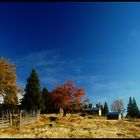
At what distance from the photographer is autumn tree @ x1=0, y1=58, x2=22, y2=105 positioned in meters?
52.4

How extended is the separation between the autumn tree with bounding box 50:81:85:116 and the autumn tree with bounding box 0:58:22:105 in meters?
28.6

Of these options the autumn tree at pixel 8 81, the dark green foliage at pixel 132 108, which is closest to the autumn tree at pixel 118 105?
the dark green foliage at pixel 132 108

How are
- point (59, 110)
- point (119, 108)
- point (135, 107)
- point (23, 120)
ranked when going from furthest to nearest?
point (119, 108) < point (135, 107) < point (59, 110) < point (23, 120)

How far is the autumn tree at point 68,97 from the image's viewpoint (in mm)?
80562

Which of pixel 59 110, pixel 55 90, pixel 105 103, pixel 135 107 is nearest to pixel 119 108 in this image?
pixel 105 103

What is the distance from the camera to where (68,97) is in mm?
81125

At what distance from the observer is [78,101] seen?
81.1 metres

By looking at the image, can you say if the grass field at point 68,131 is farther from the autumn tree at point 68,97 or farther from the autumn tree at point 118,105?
the autumn tree at point 118,105

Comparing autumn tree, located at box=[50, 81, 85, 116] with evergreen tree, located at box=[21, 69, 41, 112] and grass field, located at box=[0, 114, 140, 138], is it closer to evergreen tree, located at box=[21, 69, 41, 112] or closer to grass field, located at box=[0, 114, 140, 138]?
evergreen tree, located at box=[21, 69, 41, 112]

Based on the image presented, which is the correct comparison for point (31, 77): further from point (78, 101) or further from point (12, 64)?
point (12, 64)

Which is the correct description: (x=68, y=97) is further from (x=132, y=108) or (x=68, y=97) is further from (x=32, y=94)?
(x=132, y=108)

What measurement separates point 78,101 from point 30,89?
15.7 metres

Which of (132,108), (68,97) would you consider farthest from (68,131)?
(132,108)

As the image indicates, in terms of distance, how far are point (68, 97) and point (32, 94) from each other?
37.4 feet
